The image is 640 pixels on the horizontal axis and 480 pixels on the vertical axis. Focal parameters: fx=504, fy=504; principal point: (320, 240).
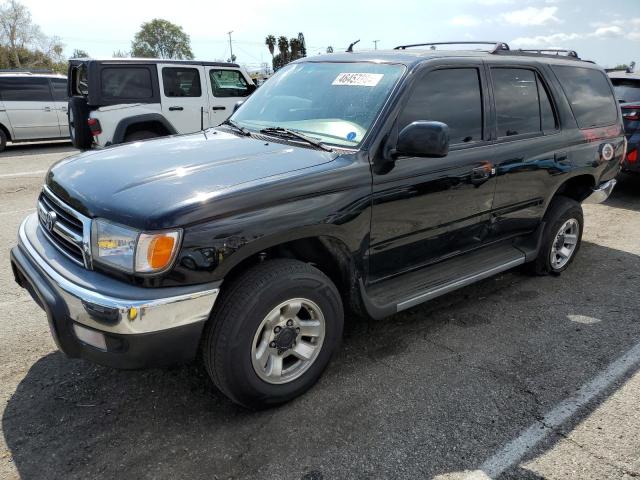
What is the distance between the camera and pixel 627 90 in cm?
767

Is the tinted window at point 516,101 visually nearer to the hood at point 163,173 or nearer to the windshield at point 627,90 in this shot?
the hood at point 163,173

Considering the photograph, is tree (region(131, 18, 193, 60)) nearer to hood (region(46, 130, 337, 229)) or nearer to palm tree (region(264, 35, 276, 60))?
palm tree (region(264, 35, 276, 60))

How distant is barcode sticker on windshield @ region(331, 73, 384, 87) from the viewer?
3.25 metres

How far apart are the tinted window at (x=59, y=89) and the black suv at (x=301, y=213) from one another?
35.8 feet

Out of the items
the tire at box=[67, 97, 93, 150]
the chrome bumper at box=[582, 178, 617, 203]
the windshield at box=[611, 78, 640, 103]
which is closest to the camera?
the chrome bumper at box=[582, 178, 617, 203]

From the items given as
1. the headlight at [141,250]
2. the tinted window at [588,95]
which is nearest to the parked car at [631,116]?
the tinted window at [588,95]

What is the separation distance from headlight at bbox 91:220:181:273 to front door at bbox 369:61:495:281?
1213 millimetres

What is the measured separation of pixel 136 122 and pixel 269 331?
7.09 m

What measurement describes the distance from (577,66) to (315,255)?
3.35 metres

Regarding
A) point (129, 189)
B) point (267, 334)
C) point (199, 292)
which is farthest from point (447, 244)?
point (129, 189)

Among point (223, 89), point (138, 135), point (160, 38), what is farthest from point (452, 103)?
point (160, 38)

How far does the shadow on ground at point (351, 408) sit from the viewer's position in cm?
237

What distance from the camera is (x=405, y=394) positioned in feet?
9.50

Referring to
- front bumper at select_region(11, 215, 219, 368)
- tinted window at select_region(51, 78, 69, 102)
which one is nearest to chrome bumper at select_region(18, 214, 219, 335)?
front bumper at select_region(11, 215, 219, 368)
